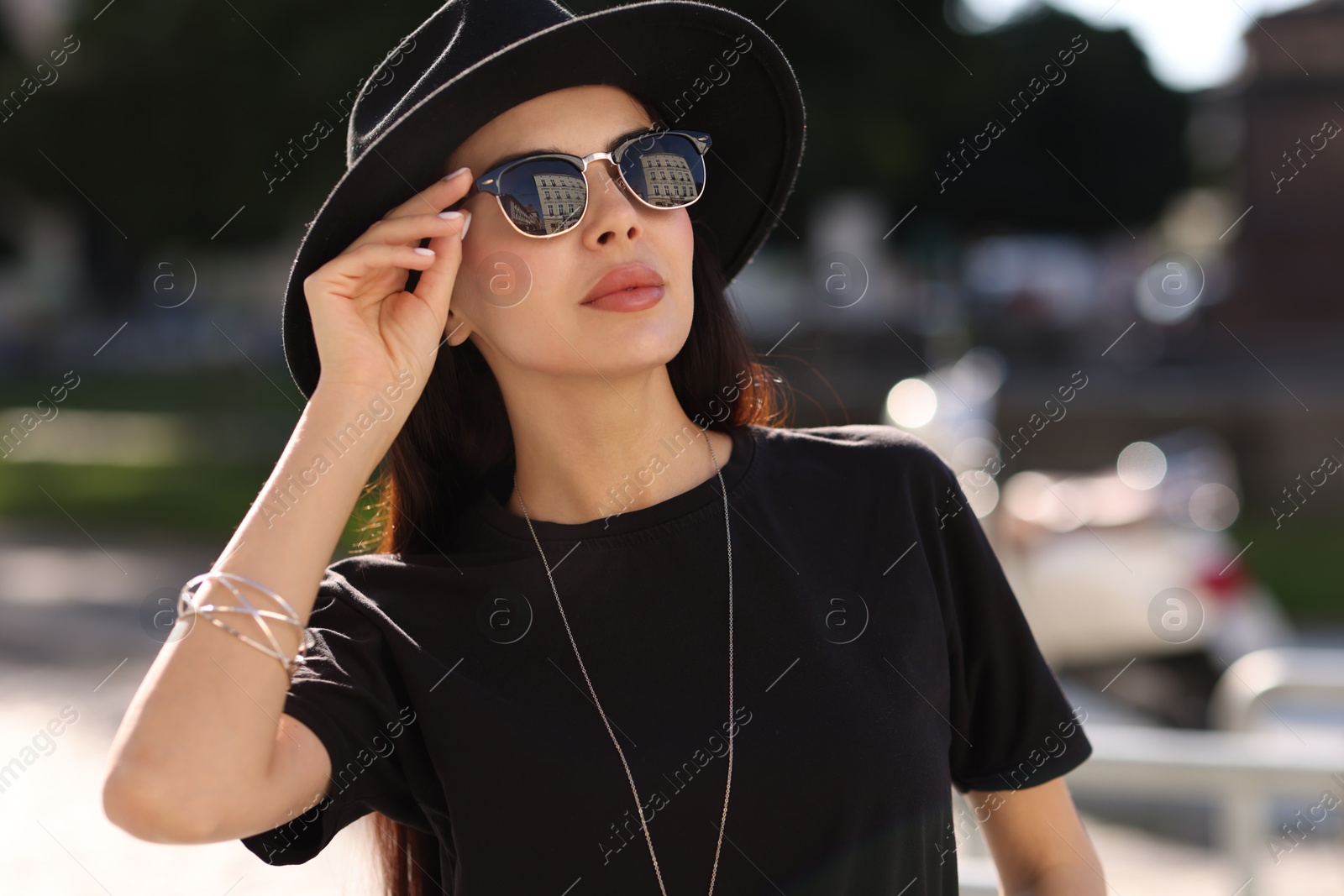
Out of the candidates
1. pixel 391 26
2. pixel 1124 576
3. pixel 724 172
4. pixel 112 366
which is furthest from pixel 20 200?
pixel 724 172

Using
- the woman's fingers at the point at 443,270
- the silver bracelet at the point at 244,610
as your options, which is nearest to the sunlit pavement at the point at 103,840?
the silver bracelet at the point at 244,610

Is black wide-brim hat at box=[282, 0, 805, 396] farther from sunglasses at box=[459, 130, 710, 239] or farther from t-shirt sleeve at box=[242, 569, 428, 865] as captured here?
t-shirt sleeve at box=[242, 569, 428, 865]

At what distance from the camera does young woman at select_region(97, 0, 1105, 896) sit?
1.69 metres

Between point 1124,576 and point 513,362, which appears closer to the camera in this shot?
point 513,362

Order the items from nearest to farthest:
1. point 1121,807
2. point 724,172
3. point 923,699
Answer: point 923,699, point 724,172, point 1121,807

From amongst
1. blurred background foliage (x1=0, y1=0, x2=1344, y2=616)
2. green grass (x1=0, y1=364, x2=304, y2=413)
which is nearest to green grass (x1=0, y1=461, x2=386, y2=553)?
blurred background foliage (x1=0, y1=0, x2=1344, y2=616)

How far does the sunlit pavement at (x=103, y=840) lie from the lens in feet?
15.4

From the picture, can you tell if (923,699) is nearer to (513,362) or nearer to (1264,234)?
(513,362)

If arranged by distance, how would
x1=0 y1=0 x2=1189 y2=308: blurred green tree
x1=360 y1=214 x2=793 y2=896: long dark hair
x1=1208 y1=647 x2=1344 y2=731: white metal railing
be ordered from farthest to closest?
x1=0 y1=0 x2=1189 y2=308: blurred green tree < x1=1208 y1=647 x2=1344 y2=731: white metal railing < x1=360 y1=214 x2=793 y2=896: long dark hair

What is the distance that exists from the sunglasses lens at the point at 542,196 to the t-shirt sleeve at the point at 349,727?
24.5 inches

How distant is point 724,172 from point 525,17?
1.78 ft

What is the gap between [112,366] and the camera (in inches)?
1194

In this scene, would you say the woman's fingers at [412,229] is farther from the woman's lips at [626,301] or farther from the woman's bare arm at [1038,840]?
the woman's bare arm at [1038,840]

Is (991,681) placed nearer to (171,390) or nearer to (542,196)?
(542,196)
